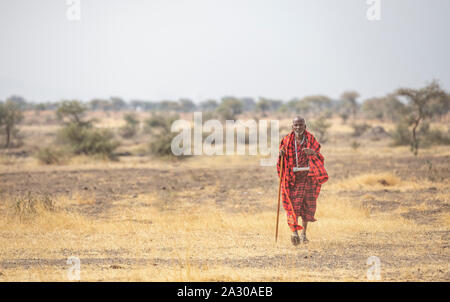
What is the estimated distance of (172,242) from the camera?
8.51 meters

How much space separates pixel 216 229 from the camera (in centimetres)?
966

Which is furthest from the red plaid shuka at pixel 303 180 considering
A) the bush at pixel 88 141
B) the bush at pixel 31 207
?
the bush at pixel 88 141

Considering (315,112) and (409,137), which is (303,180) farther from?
(315,112)

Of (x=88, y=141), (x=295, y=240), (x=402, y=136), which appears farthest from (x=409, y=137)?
(x=295, y=240)

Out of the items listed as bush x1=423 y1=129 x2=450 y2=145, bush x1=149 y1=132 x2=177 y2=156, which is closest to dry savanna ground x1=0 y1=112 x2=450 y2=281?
bush x1=149 y1=132 x2=177 y2=156

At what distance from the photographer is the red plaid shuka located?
805cm

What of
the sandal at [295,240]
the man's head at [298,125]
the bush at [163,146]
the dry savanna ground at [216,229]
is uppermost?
the man's head at [298,125]

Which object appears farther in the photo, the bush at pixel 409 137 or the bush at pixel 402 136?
the bush at pixel 402 136

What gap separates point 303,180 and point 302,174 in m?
0.11

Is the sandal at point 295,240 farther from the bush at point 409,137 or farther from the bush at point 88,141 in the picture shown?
the bush at point 409,137

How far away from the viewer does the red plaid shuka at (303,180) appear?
8.05 metres

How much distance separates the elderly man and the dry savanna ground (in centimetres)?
61

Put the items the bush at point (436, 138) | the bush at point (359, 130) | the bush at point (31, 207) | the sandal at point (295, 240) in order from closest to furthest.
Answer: the sandal at point (295, 240), the bush at point (31, 207), the bush at point (436, 138), the bush at point (359, 130)
